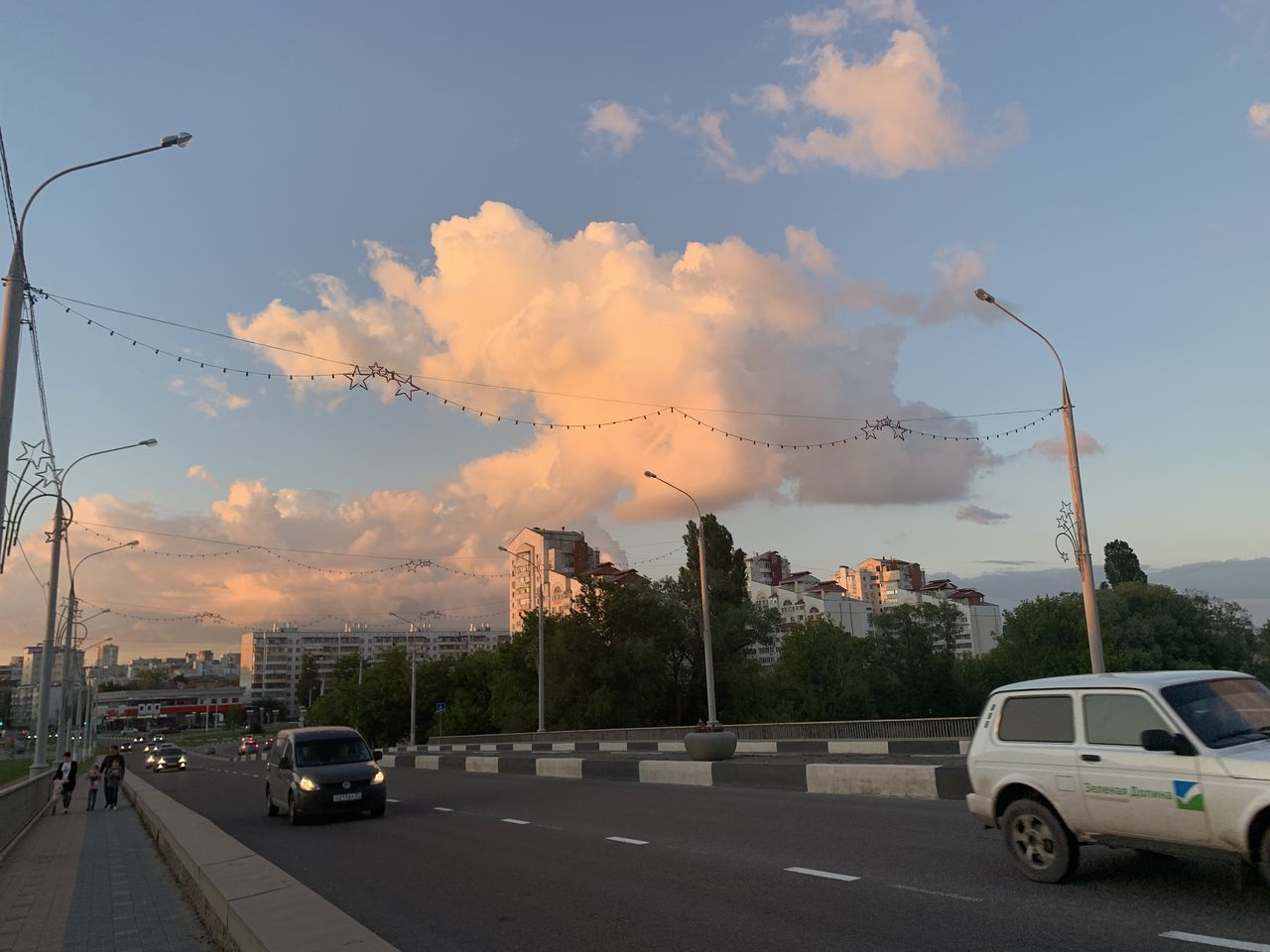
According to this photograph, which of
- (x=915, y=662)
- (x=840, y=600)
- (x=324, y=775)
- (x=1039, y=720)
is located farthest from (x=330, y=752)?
(x=840, y=600)

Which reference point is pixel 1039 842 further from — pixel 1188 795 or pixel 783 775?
pixel 783 775

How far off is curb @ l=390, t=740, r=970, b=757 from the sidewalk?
642 inches

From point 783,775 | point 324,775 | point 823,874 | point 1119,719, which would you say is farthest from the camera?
point 783,775

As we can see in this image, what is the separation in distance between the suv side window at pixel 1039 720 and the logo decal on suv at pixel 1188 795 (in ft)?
3.24

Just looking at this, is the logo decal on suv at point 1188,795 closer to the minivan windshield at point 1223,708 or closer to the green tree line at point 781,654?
the minivan windshield at point 1223,708

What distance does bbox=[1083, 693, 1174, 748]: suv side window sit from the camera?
23.2 ft

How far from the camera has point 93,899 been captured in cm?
1066

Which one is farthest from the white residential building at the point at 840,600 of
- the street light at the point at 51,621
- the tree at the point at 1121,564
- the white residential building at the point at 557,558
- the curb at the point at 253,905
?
the curb at the point at 253,905

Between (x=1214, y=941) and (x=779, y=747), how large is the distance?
87.7 ft

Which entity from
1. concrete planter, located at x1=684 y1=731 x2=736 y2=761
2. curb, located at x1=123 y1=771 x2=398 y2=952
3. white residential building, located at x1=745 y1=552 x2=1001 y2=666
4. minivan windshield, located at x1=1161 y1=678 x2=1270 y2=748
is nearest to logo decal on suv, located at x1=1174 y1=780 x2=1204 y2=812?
minivan windshield, located at x1=1161 y1=678 x2=1270 y2=748

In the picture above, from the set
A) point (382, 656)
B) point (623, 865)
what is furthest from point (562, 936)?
point (382, 656)

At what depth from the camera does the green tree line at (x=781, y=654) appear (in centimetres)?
7075

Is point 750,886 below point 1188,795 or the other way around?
below

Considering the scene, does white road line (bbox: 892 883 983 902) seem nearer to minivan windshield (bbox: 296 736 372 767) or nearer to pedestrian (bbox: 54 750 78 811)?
minivan windshield (bbox: 296 736 372 767)
